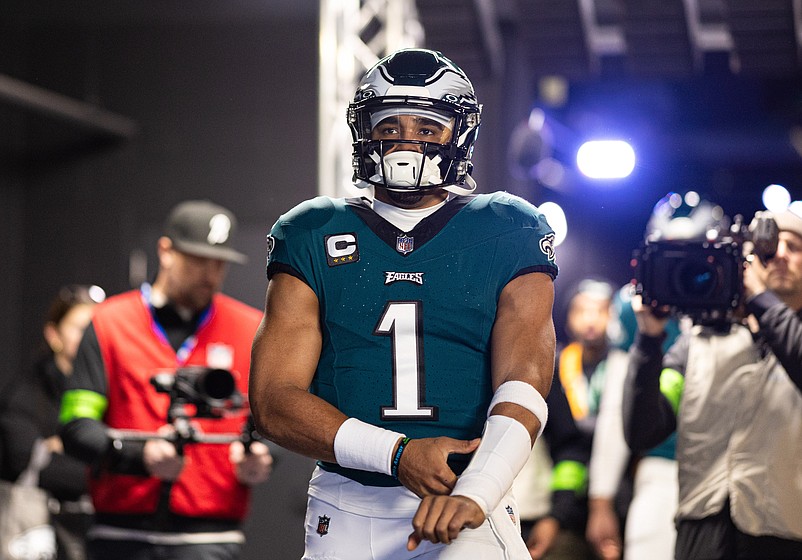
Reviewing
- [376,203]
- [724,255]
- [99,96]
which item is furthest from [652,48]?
[376,203]

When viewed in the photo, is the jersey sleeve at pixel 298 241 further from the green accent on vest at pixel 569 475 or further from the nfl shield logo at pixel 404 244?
the green accent on vest at pixel 569 475

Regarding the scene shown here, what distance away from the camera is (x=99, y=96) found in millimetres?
8398

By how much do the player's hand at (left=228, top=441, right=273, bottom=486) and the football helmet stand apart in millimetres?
1893

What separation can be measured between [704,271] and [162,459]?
1.96 m

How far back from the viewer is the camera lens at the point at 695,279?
3.94 metres

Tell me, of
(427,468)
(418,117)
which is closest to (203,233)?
(418,117)

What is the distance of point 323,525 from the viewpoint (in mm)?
2525

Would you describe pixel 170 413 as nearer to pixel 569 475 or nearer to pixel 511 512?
pixel 569 475

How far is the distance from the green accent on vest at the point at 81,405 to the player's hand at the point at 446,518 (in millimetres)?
2471

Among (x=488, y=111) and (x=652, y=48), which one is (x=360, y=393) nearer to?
(x=652, y=48)

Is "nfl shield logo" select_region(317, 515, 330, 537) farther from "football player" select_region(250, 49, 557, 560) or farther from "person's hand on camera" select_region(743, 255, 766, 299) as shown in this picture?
"person's hand on camera" select_region(743, 255, 766, 299)

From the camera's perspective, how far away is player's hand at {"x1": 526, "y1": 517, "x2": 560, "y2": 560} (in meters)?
5.00

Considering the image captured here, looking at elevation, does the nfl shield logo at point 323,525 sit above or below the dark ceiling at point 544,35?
below

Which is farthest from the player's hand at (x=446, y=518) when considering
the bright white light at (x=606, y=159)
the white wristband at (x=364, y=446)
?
the bright white light at (x=606, y=159)
